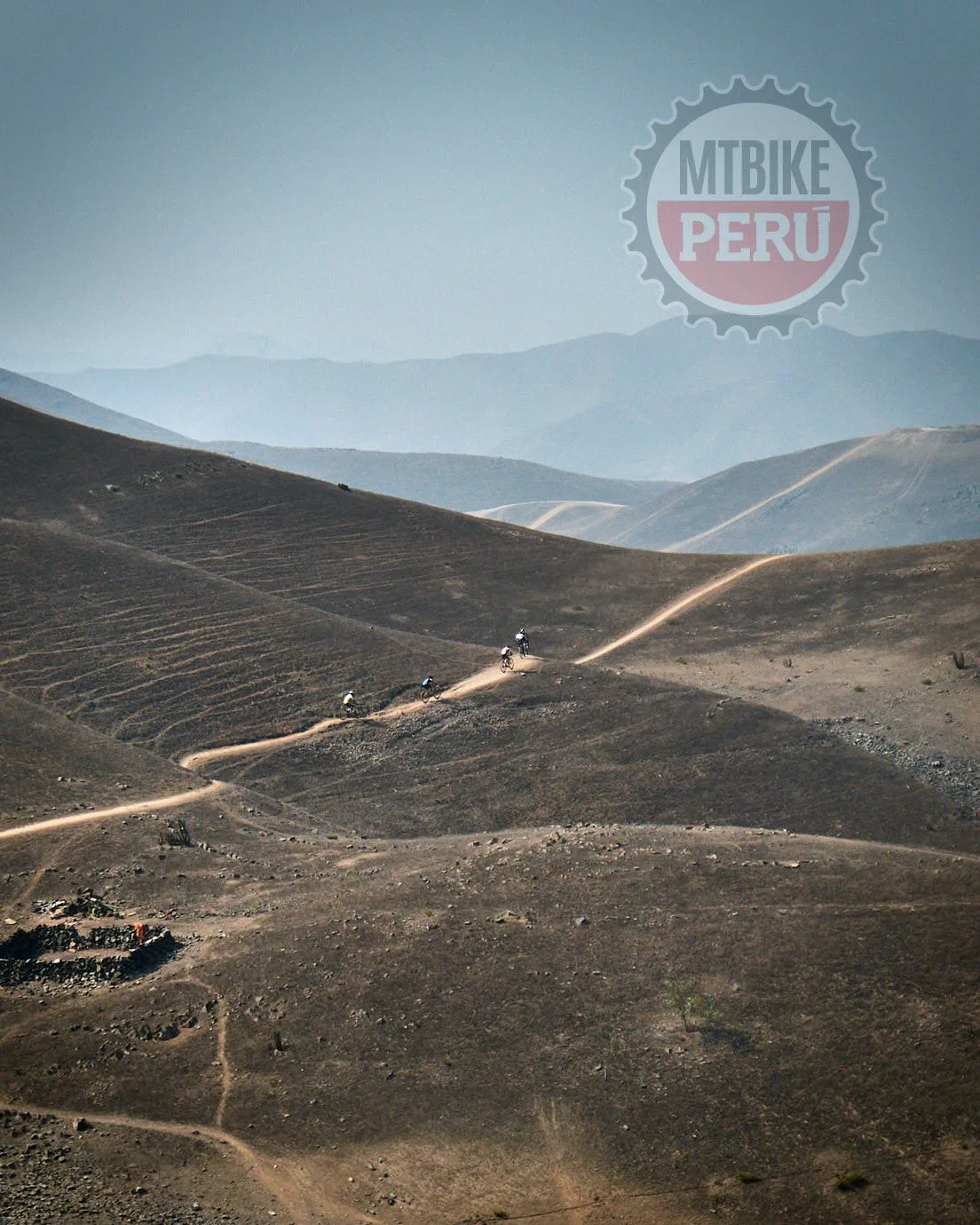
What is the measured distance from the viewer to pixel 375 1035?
21562 mm

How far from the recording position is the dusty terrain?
18.4 metres

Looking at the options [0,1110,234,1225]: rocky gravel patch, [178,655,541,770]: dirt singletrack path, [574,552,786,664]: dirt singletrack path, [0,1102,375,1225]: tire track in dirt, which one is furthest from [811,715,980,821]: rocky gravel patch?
[0,1110,234,1225]: rocky gravel patch

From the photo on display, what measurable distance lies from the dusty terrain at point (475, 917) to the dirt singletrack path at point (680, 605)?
3.00 m

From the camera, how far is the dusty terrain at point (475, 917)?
60.3ft

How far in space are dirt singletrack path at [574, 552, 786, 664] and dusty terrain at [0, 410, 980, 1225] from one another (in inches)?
118

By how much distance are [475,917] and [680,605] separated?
3868 centimetres

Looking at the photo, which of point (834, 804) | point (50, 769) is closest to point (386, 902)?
point (50, 769)

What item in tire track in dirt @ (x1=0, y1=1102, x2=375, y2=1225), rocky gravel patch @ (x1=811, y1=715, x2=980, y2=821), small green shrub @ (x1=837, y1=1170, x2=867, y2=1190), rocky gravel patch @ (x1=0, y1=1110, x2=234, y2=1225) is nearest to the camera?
rocky gravel patch @ (x1=0, y1=1110, x2=234, y2=1225)

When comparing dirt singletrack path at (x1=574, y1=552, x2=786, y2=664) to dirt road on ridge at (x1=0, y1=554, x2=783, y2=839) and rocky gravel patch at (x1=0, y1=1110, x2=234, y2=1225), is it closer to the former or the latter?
dirt road on ridge at (x1=0, y1=554, x2=783, y2=839)

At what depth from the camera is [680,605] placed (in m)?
61.8

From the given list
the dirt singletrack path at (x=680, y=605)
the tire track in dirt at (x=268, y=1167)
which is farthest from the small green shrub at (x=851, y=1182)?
the dirt singletrack path at (x=680, y=605)

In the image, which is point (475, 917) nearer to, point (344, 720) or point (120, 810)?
point (120, 810)

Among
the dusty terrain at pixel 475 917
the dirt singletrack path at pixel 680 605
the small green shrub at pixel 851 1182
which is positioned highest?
the dirt singletrack path at pixel 680 605

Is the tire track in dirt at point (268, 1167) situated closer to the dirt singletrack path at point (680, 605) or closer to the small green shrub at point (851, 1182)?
the small green shrub at point (851, 1182)
